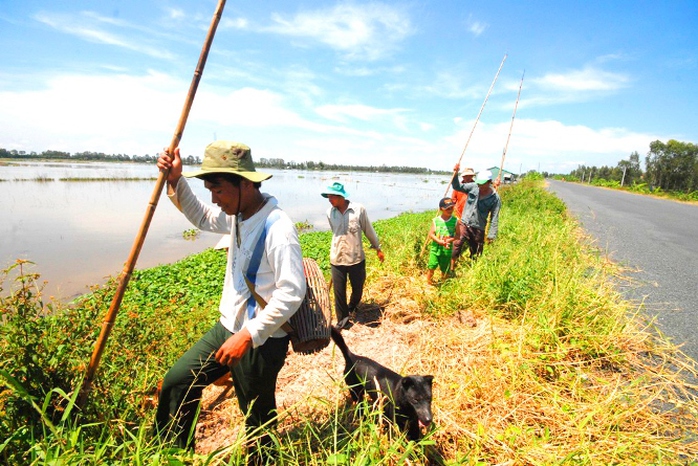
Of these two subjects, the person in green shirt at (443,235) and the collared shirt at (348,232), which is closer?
the collared shirt at (348,232)

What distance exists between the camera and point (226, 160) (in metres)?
1.77

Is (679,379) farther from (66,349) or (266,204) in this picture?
Answer: (66,349)

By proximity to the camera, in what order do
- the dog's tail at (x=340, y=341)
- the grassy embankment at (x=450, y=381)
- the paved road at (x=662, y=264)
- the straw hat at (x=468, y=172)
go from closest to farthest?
the grassy embankment at (x=450, y=381) → the dog's tail at (x=340, y=341) → the paved road at (x=662, y=264) → the straw hat at (x=468, y=172)

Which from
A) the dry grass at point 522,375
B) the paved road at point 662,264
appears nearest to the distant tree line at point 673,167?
the paved road at point 662,264

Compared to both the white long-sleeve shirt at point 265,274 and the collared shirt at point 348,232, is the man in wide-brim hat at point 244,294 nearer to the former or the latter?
the white long-sleeve shirt at point 265,274

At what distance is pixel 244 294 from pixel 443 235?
3.75 metres

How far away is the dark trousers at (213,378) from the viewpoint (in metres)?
1.89

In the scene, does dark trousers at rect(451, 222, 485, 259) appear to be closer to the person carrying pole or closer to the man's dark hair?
the person carrying pole

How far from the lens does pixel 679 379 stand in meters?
2.79

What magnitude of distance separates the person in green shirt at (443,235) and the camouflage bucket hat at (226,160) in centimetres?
370

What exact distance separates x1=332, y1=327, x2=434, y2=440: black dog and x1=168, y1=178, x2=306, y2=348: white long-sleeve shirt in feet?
2.81

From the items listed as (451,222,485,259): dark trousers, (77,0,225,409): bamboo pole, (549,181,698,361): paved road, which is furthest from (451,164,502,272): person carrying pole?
(77,0,225,409): bamboo pole

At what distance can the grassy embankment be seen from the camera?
1.68 meters

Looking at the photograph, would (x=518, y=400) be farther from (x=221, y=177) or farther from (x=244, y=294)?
(x=221, y=177)
